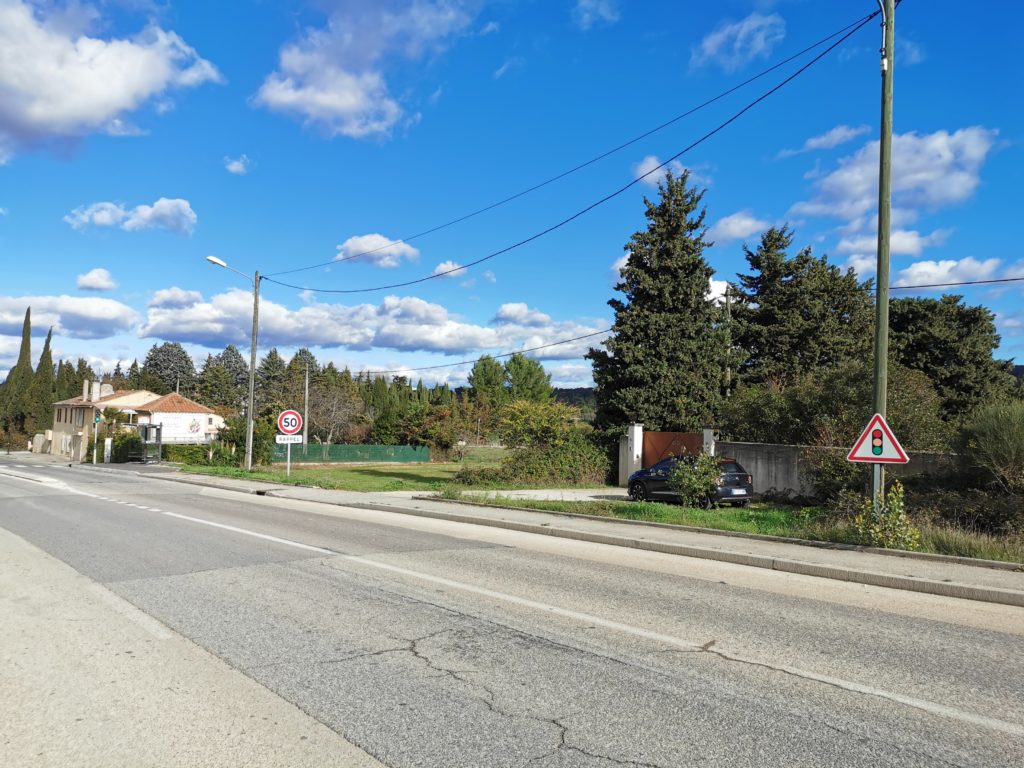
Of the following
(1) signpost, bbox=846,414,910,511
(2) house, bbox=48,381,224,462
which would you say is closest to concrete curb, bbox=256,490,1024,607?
(1) signpost, bbox=846,414,910,511

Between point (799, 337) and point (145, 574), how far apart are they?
3861 cm

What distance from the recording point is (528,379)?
103 metres

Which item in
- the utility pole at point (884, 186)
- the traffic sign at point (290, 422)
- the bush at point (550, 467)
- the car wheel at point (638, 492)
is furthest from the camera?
the bush at point (550, 467)

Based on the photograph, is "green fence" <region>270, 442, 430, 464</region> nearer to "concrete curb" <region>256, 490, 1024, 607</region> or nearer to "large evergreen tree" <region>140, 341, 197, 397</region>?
"concrete curb" <region>256, 490, 1024, 607</region>

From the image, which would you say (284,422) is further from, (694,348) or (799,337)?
(799,337)

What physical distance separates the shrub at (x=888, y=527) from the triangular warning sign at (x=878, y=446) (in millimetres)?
529

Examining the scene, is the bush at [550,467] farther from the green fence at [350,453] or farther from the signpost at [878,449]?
the green fence at [350,453]

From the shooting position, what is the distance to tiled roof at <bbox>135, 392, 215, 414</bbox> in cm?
7200

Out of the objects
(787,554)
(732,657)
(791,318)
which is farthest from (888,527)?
(791,318)

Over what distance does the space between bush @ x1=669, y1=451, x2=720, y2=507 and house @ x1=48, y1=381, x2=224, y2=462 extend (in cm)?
6067

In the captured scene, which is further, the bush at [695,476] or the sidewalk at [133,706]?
the bush at [695,476]

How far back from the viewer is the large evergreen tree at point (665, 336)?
30.4 metres

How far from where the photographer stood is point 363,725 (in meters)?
4.09

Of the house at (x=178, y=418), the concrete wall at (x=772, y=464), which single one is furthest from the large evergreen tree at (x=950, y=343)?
the house at (x=178, y=418)
